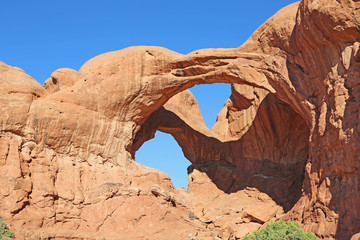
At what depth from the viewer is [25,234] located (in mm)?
19781

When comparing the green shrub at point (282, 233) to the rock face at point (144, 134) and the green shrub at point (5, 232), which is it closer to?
the rock face at point (144, 134)

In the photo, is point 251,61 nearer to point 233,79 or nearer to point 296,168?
point 233,79

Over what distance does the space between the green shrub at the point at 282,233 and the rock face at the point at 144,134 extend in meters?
1.54

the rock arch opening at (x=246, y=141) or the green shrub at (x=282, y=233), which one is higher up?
the rock arch opening at (x=246, y=141)

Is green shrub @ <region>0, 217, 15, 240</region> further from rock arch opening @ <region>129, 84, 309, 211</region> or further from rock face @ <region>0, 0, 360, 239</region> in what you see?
rock arch opening @ <region>129, 84, 309, 211</region>

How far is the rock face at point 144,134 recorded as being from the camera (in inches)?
746

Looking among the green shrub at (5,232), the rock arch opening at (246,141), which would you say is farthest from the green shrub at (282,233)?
the green shrub at (5,232)

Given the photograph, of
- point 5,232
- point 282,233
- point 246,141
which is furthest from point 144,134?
point 282,233

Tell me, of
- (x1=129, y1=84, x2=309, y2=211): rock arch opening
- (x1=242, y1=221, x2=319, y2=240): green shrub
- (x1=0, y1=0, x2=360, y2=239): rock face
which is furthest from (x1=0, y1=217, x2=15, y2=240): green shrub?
(x1=129, y1=84, x2=309, y2=211): rock arch opening

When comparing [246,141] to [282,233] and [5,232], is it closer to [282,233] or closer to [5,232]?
[282,233]

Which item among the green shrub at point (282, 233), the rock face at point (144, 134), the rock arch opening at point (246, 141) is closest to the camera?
the green shrub at point (282, 233)

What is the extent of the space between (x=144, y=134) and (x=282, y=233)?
13.7m

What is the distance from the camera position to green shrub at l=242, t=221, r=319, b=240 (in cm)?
1734

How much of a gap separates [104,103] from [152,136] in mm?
6682
